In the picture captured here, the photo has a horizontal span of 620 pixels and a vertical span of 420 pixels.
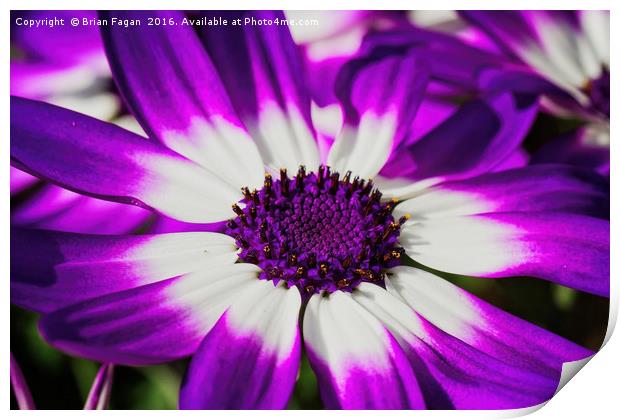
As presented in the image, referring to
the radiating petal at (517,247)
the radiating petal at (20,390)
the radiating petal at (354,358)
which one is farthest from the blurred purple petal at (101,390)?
the radiating petal at (517,247)

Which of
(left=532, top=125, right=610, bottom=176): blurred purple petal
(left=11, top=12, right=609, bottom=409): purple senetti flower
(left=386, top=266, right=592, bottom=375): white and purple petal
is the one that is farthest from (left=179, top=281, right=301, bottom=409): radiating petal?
(left=532, top=125, right=610, bottom=176): blurred purple petal

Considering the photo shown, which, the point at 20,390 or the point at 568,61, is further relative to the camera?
the point at 568,61

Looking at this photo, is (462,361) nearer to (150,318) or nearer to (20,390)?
(150,318)

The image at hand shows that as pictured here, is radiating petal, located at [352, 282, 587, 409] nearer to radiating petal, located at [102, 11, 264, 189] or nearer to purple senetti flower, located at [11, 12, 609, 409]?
purple senetti flower, located at [11, 12, 609, 409]

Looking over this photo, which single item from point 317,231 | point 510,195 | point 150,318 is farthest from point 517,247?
point 150,318

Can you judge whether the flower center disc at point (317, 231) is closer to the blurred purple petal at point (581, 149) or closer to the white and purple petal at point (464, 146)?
the white and purple petal at point (464, 146)

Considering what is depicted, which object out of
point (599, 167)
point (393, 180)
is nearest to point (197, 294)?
point (393, 180)
